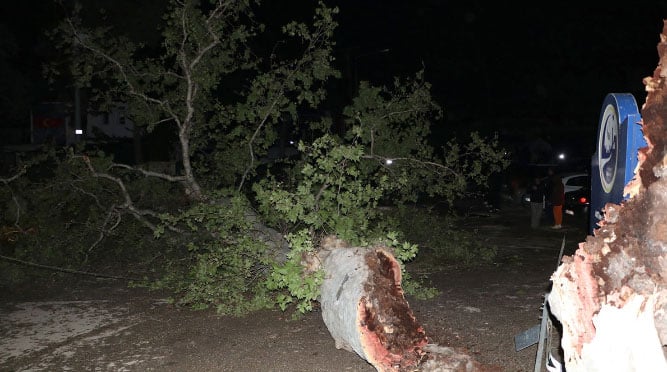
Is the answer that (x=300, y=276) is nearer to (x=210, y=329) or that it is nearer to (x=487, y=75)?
(x=210, y=329)

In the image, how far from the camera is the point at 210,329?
22.5 feet

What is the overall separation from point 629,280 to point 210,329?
455cm

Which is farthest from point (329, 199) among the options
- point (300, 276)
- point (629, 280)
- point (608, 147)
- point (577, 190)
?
point (577, 190)

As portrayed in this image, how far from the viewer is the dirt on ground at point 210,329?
19.1 ft

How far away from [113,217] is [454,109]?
1521 inches

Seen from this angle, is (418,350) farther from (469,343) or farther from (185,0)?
(185,0)

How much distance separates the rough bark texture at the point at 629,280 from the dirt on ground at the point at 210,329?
1.87 metres

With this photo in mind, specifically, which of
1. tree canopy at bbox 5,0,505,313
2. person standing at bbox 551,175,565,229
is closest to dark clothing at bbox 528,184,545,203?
person standing at bbox 551,175,565,229

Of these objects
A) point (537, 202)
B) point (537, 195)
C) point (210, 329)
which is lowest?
point (210, 329)

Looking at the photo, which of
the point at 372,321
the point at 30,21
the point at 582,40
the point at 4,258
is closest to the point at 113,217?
the point at 4,258

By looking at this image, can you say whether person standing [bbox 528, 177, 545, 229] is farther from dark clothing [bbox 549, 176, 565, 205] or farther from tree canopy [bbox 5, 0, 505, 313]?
tree canopy [bbox 5, 0, 505, 313]

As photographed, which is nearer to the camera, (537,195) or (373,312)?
(373,312)

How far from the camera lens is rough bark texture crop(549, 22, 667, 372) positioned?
3.34 m

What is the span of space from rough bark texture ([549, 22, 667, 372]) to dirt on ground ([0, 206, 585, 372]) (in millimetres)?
1871
